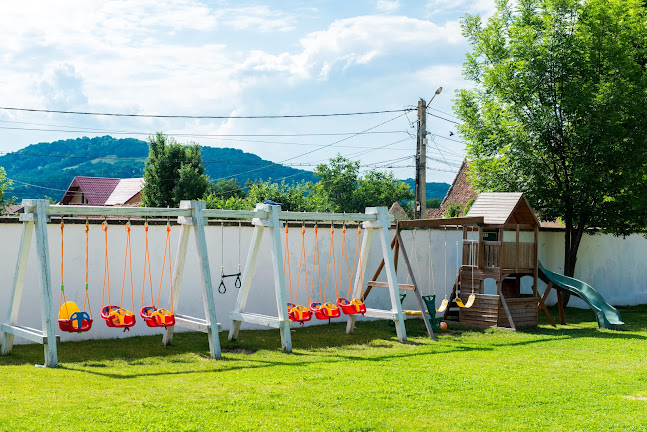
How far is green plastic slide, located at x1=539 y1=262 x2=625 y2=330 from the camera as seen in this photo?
1505cm

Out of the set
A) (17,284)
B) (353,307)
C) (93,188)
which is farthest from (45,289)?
(93,188)

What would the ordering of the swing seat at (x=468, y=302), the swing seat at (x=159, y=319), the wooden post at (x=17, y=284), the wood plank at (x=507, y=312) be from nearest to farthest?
the swing seat at (x=159, y=319) < the wooden post at (x=17, y=284) < the wood plank at (x=507, y=312) < the swing seat at (x=468, y=302)

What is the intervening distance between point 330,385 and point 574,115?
40.7 ft

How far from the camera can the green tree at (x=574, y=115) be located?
17.8m

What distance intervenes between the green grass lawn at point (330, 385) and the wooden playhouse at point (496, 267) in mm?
1782

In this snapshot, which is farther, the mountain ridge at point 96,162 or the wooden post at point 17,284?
the mountain ridge at point 96,162

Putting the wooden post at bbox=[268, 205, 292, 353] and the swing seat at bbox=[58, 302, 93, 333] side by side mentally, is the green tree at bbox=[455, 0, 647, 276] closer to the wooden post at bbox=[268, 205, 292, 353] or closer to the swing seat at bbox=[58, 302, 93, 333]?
the wooden post at bbox=[268, 205, 292, 353]

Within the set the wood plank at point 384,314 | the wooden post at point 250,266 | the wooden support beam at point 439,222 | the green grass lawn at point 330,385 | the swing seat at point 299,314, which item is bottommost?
the green grass lawn at point 330,385

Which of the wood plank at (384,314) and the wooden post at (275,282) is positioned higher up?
the wooden post at (275,282)

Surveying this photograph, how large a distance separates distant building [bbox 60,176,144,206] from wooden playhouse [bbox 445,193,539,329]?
49.1 m

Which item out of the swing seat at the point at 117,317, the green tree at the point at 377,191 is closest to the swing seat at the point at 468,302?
the swing seat at the point at 117,317

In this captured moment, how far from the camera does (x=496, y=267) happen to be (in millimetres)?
14539

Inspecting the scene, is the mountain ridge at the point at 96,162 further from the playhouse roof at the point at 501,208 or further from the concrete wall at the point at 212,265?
the playhouse roof at the point at 501,208

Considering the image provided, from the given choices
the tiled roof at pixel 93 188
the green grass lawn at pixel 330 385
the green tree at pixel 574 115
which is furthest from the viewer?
the tiled roof at pixel 93 188
